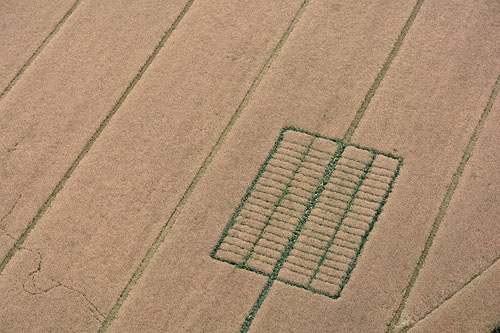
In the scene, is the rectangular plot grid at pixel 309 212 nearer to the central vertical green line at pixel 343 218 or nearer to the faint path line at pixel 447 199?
the central vertical green line at pixel 343 218

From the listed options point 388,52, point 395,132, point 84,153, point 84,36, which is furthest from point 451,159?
point 84,36

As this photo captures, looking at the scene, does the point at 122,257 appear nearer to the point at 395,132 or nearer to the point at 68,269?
the point at 68,269

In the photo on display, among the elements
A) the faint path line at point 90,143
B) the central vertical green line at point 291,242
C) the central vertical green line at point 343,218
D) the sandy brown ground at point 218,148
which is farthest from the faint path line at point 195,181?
the central vertical green line at point 343,218

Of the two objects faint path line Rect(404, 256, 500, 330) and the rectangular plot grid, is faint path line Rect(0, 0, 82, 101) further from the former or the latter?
faint path line Rect(404, 256, 500, 330)

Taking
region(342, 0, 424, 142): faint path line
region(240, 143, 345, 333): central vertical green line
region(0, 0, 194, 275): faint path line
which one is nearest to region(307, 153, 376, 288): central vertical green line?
region(240, 143, 345, 333): central vertical green line

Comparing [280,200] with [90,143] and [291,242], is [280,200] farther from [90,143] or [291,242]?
[90,143]

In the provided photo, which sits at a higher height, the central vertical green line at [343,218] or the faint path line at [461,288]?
the central vertical green line at [343,218]
